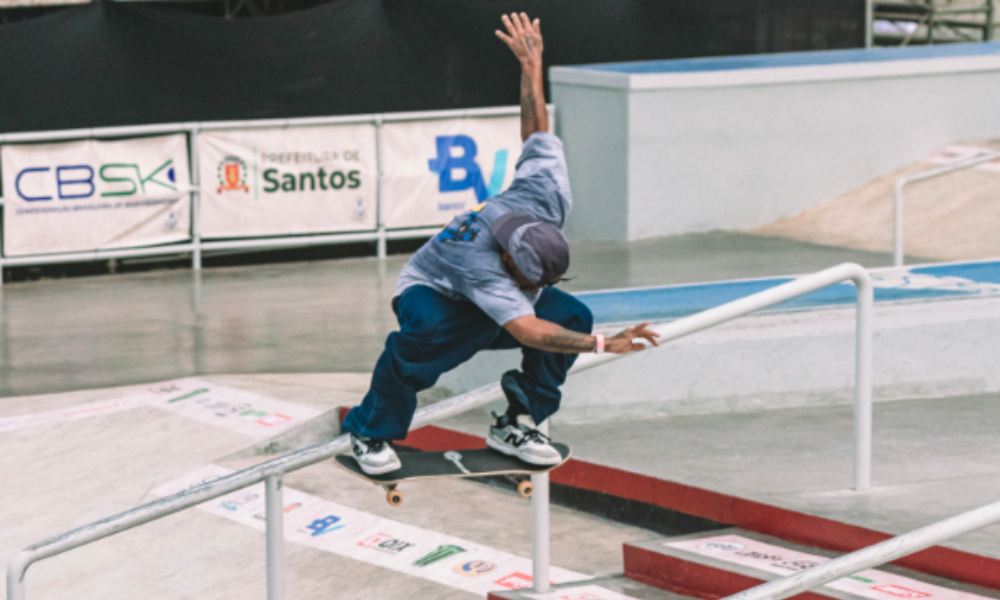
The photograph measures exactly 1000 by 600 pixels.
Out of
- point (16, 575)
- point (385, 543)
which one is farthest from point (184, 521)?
point (16, 575)

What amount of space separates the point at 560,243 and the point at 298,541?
304 cm

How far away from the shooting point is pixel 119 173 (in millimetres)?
13398

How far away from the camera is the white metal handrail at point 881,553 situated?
12.1ft

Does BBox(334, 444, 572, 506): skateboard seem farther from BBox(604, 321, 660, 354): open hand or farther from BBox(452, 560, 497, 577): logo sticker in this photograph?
BBox(452, 560, 497, 577): logo sticker

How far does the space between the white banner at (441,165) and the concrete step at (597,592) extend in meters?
9.09

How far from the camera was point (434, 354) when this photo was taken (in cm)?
468

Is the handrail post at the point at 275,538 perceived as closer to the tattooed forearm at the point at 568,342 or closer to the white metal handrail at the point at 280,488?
the white metal handrail at the point at 280,488

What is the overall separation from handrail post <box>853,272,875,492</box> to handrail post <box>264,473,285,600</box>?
2432 millimetres

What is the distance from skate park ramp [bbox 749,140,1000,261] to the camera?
42.8ft

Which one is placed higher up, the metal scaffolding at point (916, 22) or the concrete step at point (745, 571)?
the metal scaffolding at point (916, 22)

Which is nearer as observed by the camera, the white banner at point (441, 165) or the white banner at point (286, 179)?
the white banner at point (286, 179)

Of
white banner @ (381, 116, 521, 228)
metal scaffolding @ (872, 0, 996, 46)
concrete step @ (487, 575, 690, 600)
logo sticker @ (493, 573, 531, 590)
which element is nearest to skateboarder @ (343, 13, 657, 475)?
concrete step @ (487, 575, 690, 600)

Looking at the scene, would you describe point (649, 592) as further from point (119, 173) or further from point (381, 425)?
point (119, 173)

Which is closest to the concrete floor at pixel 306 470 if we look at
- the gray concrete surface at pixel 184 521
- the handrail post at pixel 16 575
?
the gray concrete surface at pixel 184 521
